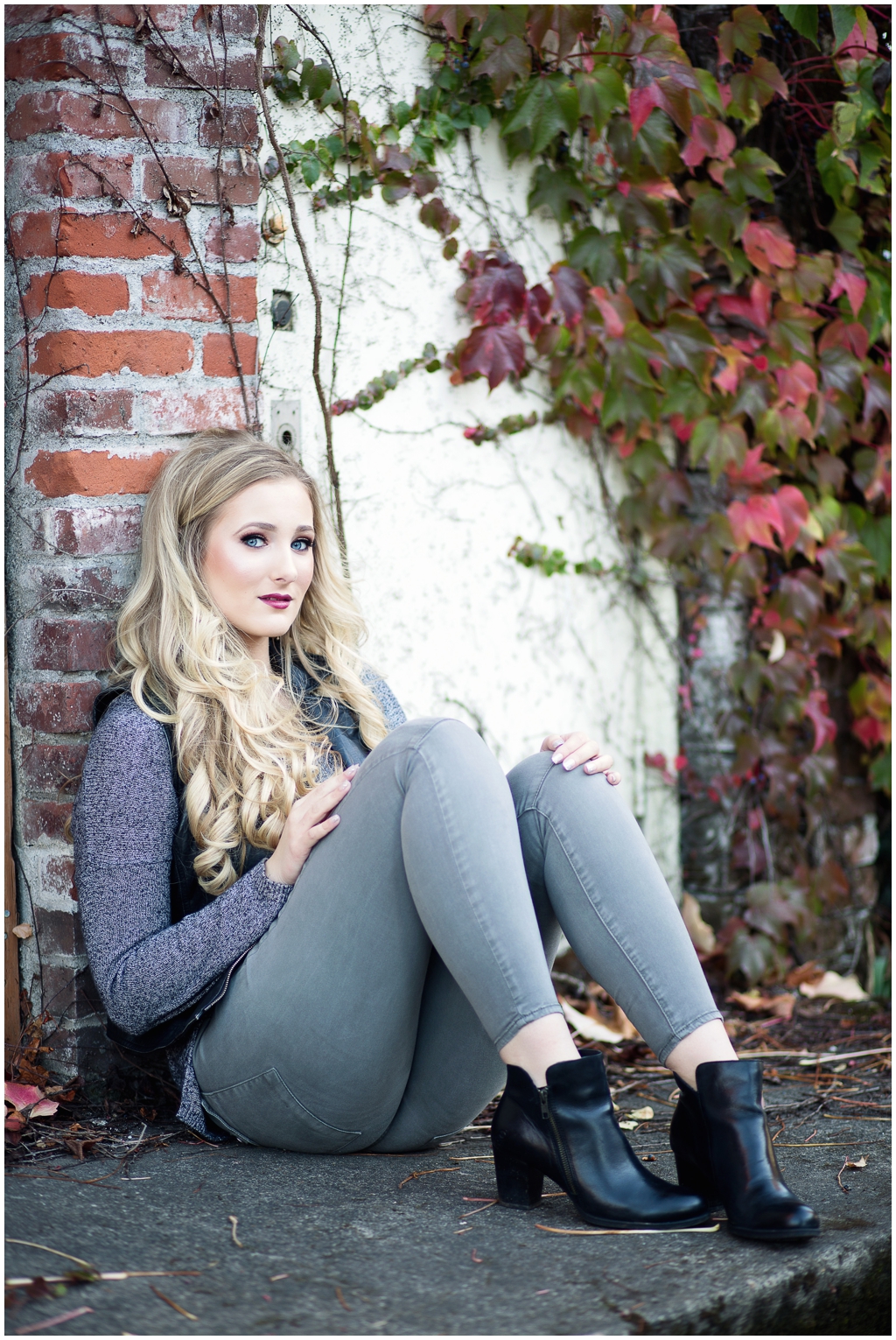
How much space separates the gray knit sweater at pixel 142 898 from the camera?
1623mm

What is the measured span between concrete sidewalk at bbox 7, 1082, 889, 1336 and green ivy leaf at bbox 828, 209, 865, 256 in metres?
2.14

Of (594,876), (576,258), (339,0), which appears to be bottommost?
(594,876)

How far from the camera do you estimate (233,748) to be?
174 cm

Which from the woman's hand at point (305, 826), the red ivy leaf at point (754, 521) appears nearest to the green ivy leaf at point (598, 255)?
the red ivy leaf at point (754, 521)

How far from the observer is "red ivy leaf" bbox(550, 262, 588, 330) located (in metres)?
2.53

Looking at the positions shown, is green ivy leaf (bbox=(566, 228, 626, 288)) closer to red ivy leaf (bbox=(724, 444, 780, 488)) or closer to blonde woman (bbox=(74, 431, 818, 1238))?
red ivy leaf (bbox=(724, 444, 780, 488))

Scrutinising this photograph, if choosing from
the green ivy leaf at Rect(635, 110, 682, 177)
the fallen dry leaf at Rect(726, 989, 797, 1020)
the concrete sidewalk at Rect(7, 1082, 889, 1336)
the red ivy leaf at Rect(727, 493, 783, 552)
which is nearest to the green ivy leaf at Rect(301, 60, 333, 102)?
the green ivy leaf at Rect(635, 110, 682, 177)

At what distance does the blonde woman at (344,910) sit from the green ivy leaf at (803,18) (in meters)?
1.49

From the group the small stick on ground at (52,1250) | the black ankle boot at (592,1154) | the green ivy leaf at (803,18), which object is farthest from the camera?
the green ivy leaf at (803,18)

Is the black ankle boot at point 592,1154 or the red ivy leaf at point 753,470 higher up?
the red ivy leaf at point 753,470

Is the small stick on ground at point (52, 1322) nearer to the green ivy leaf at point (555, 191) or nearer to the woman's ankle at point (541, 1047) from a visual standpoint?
the woman's ankle at point (541, 1047)

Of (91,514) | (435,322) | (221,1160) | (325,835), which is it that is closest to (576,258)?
(435,322)

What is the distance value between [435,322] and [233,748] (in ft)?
3.81

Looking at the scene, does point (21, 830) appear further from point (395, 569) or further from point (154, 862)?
point (395, 569)
